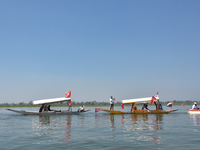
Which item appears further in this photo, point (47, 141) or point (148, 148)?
point (47, 141)

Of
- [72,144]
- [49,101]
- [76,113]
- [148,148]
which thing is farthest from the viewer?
[76,113]

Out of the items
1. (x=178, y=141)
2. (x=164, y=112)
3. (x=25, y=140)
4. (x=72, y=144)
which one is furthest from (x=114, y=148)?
(x=164, y=112)

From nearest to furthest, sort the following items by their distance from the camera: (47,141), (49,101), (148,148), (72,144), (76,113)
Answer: (148,148) → (72,144) → (47,141) → (49,101) → (76,113)

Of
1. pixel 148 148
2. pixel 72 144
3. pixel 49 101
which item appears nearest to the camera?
pixel 148 148

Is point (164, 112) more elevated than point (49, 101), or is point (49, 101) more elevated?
point (49, 101)

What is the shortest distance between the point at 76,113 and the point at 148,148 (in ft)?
98.1

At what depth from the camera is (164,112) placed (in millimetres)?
40312

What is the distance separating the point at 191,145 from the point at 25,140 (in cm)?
1168

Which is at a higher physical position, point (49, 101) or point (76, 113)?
point (49, 101)

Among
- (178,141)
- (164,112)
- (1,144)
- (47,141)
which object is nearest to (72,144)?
(47,141)

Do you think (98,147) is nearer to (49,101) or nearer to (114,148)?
(114,148)

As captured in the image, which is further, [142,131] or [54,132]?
[54,132]

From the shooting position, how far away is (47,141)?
14.7m

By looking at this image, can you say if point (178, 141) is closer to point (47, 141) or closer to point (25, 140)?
point (47, 141)
